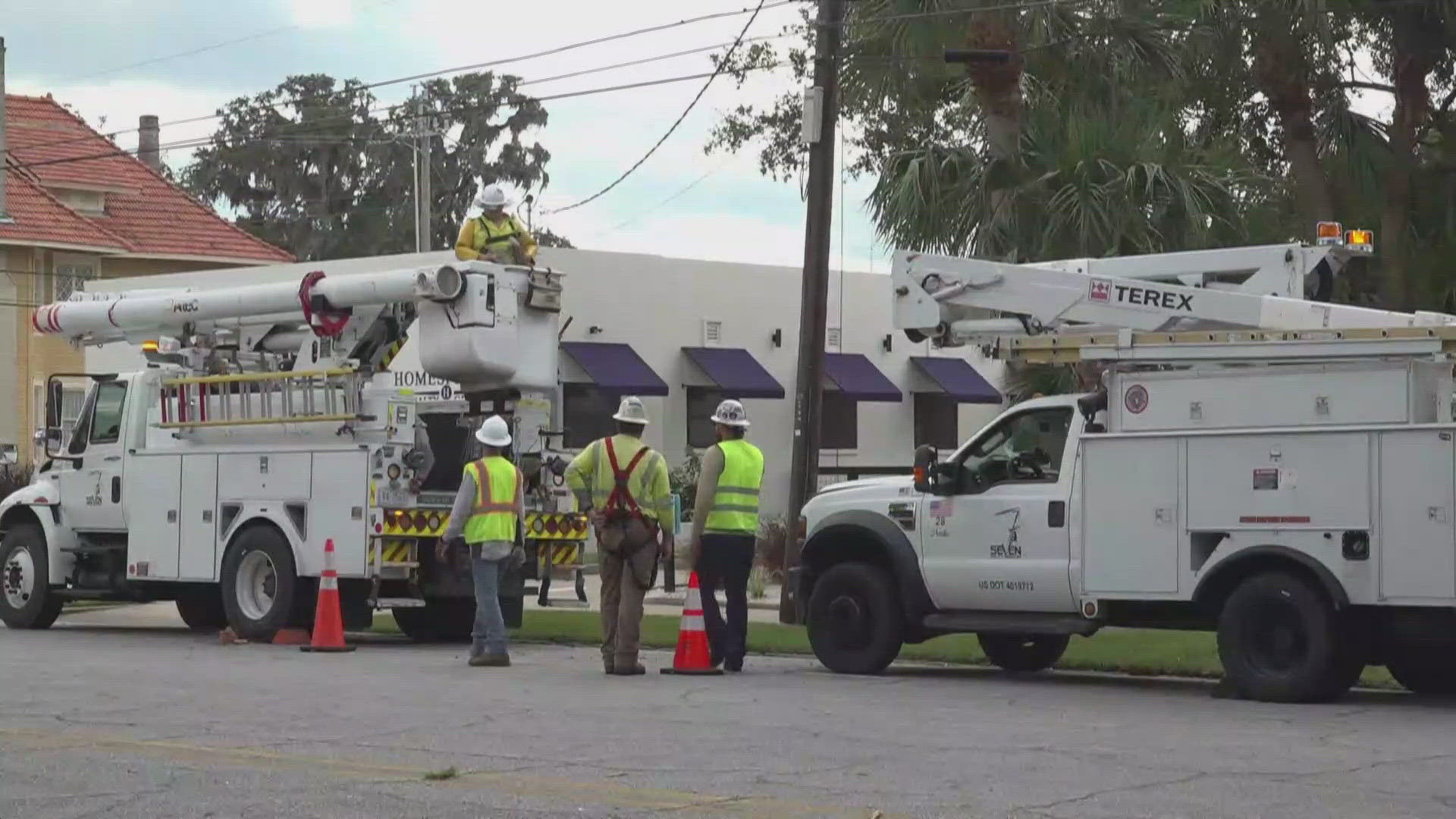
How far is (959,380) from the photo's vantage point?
124 ft

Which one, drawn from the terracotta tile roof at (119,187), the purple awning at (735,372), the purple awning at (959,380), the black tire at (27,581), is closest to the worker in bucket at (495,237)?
the black tire at (27,581)

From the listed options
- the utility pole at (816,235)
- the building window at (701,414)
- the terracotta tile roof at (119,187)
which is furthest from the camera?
the terracotta tile roof at (119,187)

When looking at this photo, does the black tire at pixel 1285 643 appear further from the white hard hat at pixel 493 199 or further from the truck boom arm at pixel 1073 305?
the white hard hat at pixel 493 199

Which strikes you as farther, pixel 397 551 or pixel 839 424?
pixel 839 424

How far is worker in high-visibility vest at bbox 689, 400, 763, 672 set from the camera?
15.2 metres

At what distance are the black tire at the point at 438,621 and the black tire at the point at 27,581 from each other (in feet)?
A: 11.4

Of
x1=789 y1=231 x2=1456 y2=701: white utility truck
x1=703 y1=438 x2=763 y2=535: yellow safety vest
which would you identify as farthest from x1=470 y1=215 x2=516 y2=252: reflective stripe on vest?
x1=789 y1=231 x2=1456 y2=701: white utility truck

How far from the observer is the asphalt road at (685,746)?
8.87 meters

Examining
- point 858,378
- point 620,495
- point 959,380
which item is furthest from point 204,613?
point 959,380

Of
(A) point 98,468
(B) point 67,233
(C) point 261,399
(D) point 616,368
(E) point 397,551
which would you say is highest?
(B) point 67,233

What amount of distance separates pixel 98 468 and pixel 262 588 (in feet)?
8.63

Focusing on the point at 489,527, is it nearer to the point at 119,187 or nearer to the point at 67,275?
the point at 67,275

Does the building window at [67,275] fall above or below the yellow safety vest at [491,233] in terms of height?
above

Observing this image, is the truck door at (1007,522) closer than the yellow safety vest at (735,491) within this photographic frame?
Yes
